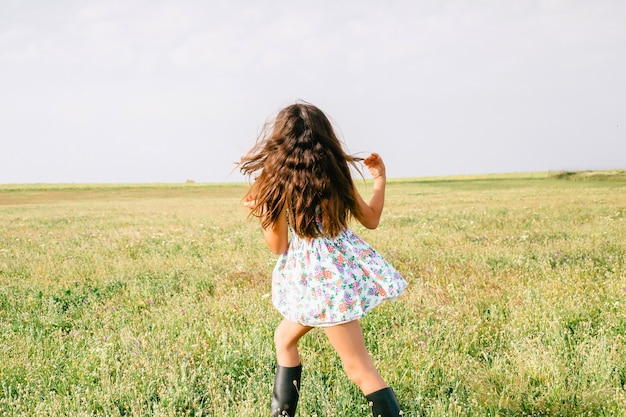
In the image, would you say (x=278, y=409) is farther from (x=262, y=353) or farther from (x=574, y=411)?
(x=574, y=411)

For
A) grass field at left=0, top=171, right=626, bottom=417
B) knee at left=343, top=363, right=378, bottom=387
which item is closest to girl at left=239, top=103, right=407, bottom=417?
knee at left=343, top=363, right=378, bottom=387

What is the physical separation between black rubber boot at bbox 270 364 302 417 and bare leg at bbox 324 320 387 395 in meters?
0.43

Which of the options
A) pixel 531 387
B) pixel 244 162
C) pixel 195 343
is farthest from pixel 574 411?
pixel 195 343

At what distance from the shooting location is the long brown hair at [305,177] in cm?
314

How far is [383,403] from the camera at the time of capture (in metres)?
3.18

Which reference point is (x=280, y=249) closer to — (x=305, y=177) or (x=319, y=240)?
(x=319, y=240)

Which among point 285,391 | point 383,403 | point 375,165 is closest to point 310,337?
point 285,391

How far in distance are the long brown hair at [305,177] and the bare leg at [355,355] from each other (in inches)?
23.3

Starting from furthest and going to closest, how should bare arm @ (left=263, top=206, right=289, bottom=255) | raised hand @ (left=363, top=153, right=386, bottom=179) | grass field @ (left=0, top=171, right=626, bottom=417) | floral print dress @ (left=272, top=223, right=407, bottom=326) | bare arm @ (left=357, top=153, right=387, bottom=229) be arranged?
grass field @ (left=0, top=171, right=626, bottom=417)
raised hand @ (left=363, top=153, right=386, bottom=179)
bare arm @ (left=357, top=153, right=387, bottom=229)
bare arm @ (left=263, top=206, right=289, bottom=255)
floral print dress @ (left=272, top=223, right=407, bottom=326)

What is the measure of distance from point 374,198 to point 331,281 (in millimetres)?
645

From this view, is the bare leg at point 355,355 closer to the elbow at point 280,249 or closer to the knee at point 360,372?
the knee at point 360,372

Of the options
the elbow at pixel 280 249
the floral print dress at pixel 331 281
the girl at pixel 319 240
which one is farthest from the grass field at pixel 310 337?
the elbow at pixel 280 249

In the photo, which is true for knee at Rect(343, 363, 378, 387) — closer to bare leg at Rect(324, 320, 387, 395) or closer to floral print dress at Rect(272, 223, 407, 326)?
bare leg at Rect(324, 320, 387, 395)

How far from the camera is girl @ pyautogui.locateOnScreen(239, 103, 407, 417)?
10.3ft
